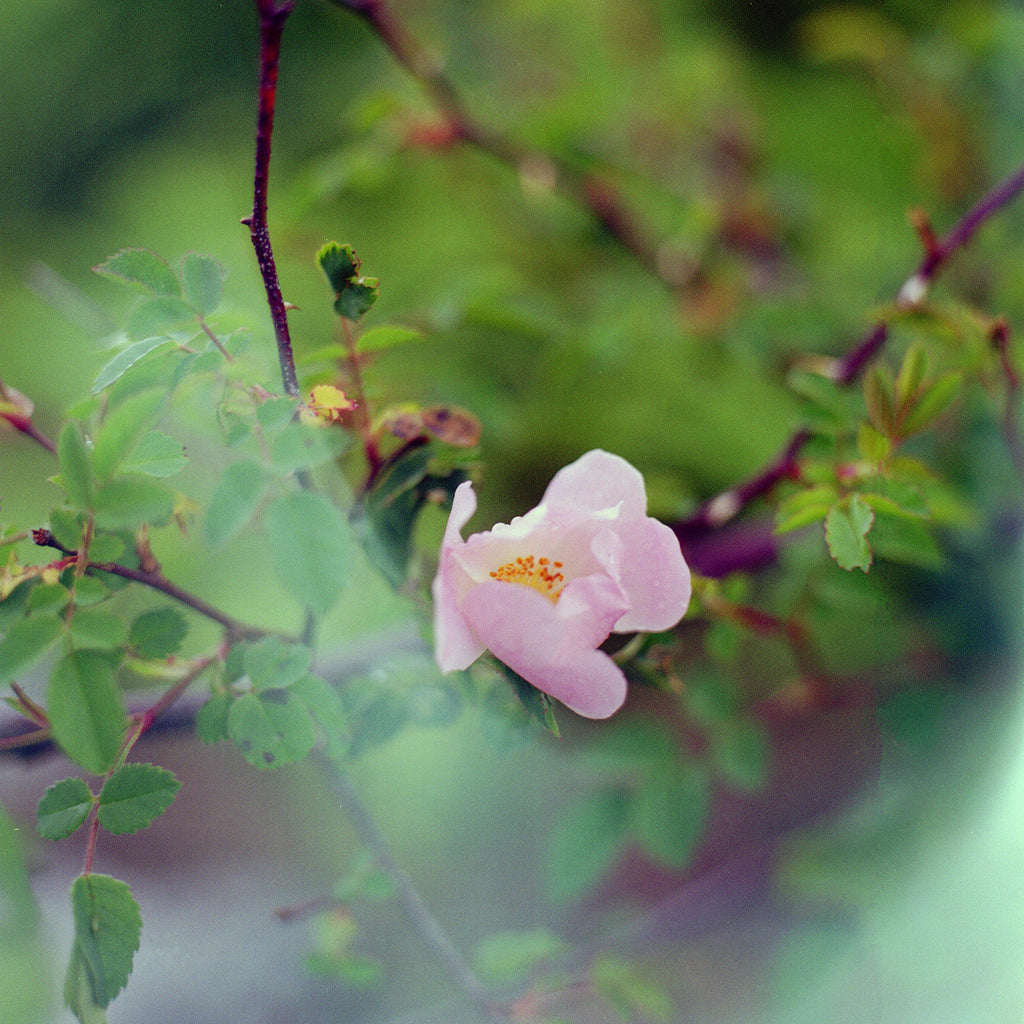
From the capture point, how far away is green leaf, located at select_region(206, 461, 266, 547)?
0.72 ft

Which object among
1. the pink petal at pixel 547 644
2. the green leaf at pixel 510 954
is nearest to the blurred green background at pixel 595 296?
the green leaf at pixel 510 954

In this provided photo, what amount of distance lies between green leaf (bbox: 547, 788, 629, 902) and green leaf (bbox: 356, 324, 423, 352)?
0.35 meters

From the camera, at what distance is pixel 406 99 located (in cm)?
57

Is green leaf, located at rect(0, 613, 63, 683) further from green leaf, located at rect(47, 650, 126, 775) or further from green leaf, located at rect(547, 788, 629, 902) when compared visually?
green leaf, located at rect(547, 788, 629, 902)

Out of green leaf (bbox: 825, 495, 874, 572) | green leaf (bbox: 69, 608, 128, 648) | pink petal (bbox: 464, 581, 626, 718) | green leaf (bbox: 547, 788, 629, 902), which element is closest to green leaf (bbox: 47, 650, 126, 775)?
A: green leaf (bbox: 69, 608, 128, 648)

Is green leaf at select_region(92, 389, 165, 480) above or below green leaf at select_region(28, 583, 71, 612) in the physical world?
above

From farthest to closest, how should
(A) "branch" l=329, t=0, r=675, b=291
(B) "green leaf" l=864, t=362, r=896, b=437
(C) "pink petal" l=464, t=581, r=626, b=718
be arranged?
1. (A) "branch" l=329, t=0, r=675, b=291
2. (B) "green leaf" l=864, t=362, r=896, b=437
3. (C) "pink petal" l=464, t=581, r=626, b=718

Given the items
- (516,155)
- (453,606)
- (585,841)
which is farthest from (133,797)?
(516,155)

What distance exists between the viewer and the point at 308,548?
0.74 feet

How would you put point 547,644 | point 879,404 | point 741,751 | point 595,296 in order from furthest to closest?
point 595,296 < point 741,751 < point 879,404 < point 547,644

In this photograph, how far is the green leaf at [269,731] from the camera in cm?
25

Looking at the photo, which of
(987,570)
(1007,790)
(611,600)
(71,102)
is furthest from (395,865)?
(71,102)

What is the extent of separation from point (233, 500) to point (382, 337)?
0.30 feet

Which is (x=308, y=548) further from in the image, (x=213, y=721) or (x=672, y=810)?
(x=672, y=810)
